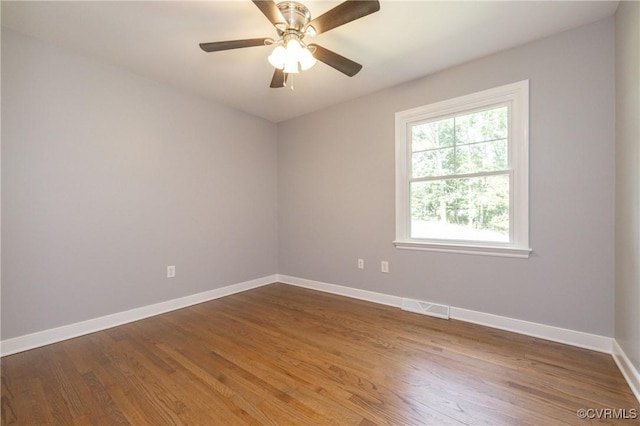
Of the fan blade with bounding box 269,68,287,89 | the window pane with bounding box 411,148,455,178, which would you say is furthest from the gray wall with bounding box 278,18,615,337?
the fan blade with bounding box 269,68,287,89

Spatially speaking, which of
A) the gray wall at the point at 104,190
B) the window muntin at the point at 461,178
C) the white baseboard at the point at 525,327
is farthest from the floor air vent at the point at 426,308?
the gray wall at the point at 104,190

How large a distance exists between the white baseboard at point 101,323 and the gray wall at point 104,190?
0.06 m

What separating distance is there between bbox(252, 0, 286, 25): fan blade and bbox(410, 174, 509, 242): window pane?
2045 mm

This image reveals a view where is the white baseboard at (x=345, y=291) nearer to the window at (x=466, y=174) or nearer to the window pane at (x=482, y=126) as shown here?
the window at (x=466, y=174)

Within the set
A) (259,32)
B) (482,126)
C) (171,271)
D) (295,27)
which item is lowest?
(171,271)

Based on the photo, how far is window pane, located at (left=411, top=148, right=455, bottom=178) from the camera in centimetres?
275

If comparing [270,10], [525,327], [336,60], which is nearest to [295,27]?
[270,10]

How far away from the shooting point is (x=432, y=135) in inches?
113

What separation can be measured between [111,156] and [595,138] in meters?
4.08

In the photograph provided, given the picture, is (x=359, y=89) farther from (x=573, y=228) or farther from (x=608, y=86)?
(x=573, y=228)

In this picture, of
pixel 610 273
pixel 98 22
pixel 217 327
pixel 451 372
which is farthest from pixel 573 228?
pixel 98 22

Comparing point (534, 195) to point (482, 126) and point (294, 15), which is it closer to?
point (482, 126)

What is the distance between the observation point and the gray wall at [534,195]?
80.0 inches

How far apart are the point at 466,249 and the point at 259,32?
2.63 m
